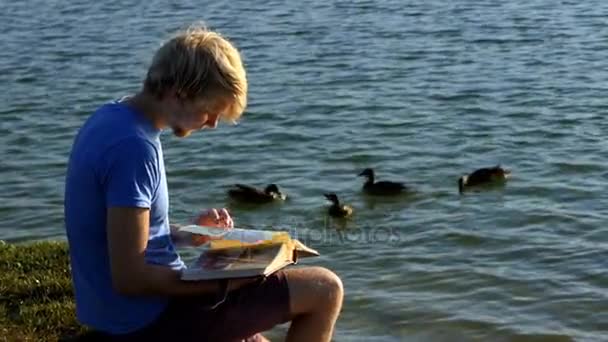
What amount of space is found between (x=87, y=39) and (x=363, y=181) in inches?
383

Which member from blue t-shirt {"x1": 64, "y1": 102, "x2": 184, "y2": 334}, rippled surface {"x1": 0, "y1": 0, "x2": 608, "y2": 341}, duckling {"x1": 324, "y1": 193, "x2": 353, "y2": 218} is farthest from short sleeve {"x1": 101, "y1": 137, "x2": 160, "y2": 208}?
duckling {"x1": 324, "y1": 193, "x2": 353, "y2": 218}

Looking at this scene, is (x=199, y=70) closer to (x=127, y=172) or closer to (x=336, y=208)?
(x=127, y=172)

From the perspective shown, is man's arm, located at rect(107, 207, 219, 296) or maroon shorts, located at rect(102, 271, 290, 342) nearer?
man's arm, located at rect(107, 207, 219, 296)

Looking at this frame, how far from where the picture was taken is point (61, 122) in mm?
14180

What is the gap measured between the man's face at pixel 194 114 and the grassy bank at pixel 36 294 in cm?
203

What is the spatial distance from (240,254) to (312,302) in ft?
1.19

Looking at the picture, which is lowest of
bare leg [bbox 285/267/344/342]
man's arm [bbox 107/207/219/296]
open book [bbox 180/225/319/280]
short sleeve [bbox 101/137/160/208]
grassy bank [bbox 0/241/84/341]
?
grassy bank [bbox 0/241/84/341]

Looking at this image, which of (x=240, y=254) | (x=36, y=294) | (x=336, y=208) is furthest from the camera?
(x=336, y=208)

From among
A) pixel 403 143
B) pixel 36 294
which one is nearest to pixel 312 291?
pixel 36 294

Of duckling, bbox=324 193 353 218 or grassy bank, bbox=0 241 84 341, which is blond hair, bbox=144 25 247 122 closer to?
grassy bank, bbox=0 241 84 341

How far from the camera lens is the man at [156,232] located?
4.65 m

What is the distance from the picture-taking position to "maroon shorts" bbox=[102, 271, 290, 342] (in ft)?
16.2

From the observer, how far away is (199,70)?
460cm

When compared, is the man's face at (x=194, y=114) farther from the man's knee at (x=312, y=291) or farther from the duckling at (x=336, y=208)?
the duckling at (x=336, y=208)
